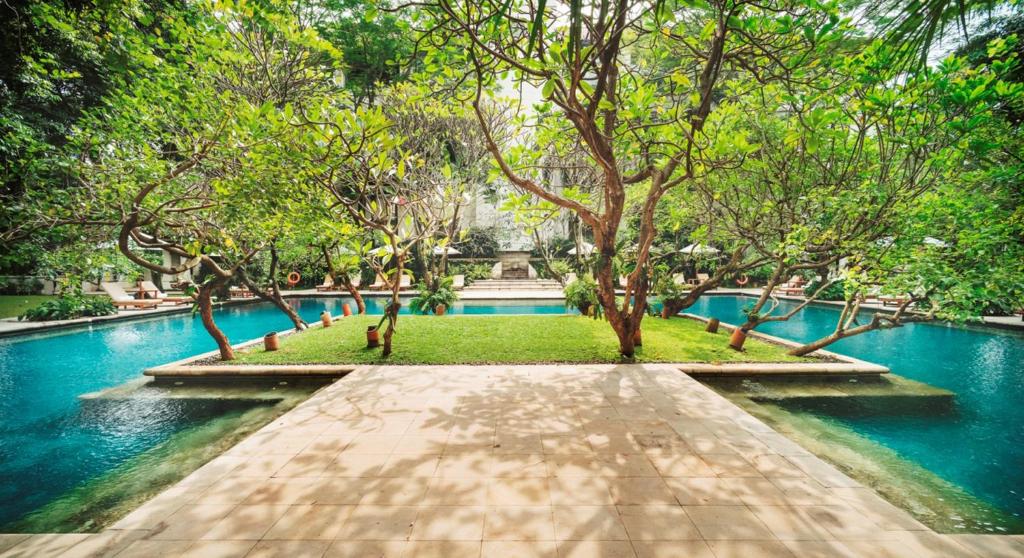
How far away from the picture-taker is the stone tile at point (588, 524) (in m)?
2.49

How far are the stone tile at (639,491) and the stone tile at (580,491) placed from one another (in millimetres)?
62

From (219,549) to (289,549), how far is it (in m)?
0.45

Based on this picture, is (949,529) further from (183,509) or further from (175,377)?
(175,377)

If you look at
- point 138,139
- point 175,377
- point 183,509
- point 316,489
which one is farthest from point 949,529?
point 138,139

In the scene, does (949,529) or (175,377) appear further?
(175,377)

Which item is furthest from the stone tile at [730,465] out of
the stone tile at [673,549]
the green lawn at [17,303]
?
the green lawn at [17,303]

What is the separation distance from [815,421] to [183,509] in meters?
7.02

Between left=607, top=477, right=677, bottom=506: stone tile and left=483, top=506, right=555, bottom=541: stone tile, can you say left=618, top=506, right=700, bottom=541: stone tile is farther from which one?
left=483, top=506, right=555, bottom=541: stone tile

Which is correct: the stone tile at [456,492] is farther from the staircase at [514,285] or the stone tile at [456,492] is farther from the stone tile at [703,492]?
the staircase at [514,285]

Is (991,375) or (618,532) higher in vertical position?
(618,532)

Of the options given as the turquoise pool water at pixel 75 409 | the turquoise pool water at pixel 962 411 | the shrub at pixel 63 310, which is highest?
the shrub at pixel 63 310

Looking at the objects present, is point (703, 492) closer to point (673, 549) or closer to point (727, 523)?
point (727, 523)

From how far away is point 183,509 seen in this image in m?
2.78

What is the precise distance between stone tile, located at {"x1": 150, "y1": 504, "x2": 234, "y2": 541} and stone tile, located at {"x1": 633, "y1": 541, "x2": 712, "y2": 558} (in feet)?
9.68
